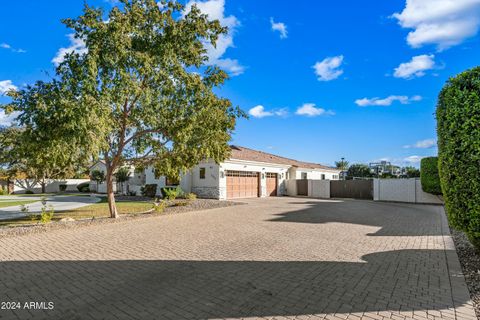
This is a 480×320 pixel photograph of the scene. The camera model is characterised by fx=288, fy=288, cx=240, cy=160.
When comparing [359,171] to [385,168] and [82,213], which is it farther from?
[82,213]

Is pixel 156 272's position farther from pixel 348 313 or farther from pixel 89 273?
pixel 348 313

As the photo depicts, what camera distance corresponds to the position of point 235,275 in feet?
17.8

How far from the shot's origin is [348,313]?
3881 mm

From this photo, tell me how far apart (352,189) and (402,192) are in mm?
4820

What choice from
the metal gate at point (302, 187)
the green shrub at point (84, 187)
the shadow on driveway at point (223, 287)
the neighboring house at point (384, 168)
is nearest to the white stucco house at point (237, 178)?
the metal gate at point (302, 187)

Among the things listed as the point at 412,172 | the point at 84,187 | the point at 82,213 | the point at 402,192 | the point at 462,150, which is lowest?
the point at 82,213

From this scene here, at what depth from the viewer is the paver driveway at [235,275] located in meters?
4.04

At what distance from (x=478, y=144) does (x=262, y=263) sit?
4.60m

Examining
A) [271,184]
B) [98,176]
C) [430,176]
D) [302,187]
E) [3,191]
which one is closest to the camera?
[430,176]

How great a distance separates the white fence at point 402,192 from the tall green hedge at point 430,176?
1.32 metres

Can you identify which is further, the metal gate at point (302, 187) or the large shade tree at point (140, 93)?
the metal gate at point (302, 187)

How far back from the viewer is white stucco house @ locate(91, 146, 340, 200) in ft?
76.4

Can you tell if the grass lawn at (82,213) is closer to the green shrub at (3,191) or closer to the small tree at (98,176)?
the small tree at (98,176)

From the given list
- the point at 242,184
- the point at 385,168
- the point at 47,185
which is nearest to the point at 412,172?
the point at 385,168
